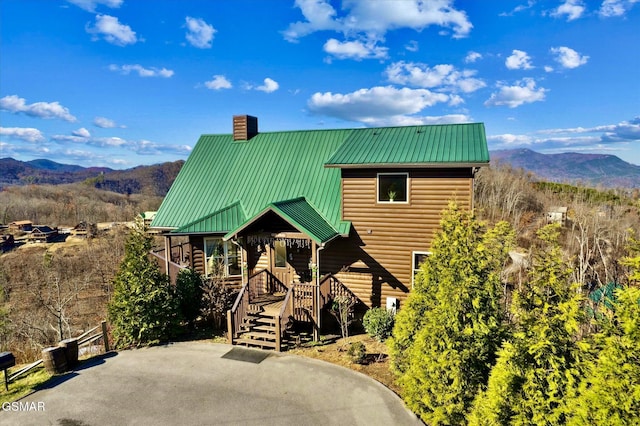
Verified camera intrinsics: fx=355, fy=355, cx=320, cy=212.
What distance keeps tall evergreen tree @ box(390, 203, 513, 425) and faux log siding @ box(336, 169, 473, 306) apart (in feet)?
17.0

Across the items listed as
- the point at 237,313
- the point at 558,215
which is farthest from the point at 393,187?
the point at 558,215

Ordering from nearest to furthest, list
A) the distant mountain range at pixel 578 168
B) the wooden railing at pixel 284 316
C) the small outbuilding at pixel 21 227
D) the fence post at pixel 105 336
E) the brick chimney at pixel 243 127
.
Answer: the wooden railing at pixel 284 316 → the fence post at pixel 105 336 → the brick chimney at pixel 243 127 → the distant mountain range at pixel 578 168 → the small outbuilding at pixel 21 227

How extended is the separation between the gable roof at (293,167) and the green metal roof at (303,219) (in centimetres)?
3

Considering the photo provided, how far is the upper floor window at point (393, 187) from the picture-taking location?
12.8 metres

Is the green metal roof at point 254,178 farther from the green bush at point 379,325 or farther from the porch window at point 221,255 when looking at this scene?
the green bush at point 379,325

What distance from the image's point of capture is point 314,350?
1089cm

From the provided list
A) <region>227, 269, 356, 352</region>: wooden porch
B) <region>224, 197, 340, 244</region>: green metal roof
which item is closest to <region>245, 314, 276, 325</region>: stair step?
<region>227, 269, 356, 352</region>: wooden porch

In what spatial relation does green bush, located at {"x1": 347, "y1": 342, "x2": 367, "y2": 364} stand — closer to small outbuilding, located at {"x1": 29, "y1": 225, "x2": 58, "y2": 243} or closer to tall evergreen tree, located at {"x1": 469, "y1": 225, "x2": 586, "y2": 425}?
tall evergreen tree, located at {"x1": 469, "y1": 225, "x2": 586, "y2": 425}

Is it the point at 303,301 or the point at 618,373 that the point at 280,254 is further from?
the point at 618,373

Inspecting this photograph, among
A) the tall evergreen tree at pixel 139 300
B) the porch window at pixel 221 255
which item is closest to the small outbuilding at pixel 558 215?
the porch window at pixel 221 255

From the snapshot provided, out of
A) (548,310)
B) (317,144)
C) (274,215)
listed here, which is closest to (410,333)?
(548,310)

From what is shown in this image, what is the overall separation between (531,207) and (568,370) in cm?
3773

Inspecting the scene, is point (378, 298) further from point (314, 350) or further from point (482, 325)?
point (482, 325)

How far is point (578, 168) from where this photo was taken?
8856cm
